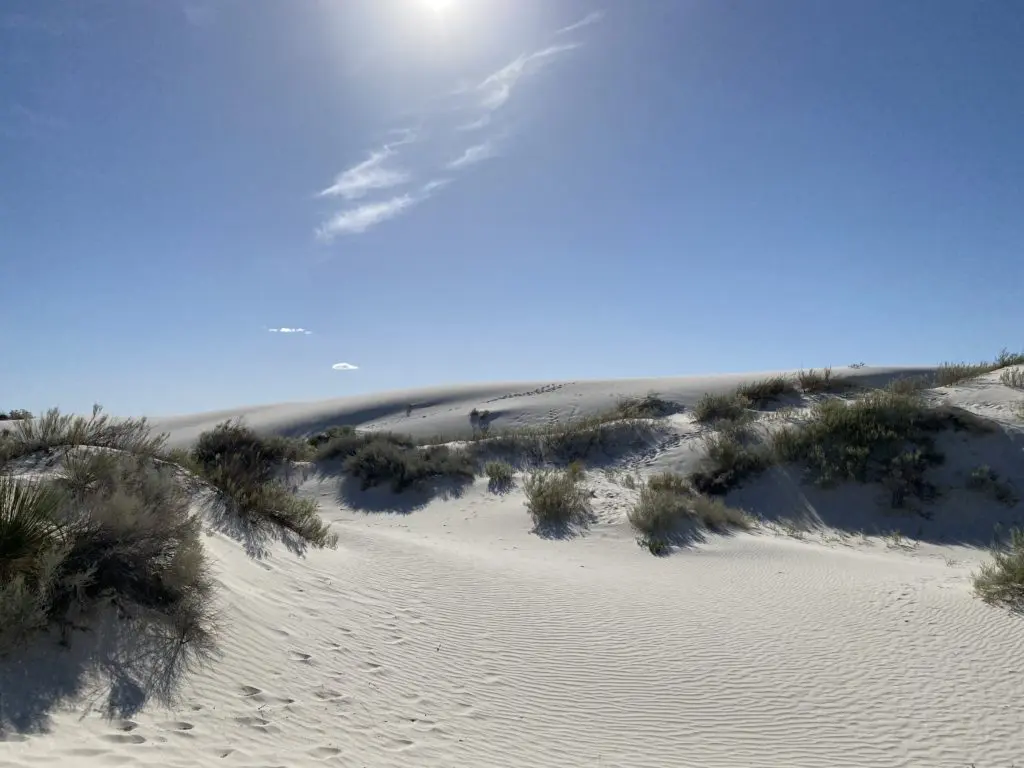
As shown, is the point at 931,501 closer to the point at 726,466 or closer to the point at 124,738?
the point at 726,466

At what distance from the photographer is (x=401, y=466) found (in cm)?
1519

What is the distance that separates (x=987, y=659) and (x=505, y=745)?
14.7 ft

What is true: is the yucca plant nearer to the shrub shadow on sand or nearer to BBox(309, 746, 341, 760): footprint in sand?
BBox(309, 746, 341, 760): footprint in sand

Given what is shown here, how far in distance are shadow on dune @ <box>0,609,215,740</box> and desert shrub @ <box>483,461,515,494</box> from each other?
1026 centimetres

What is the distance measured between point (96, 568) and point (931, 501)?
45.9ft

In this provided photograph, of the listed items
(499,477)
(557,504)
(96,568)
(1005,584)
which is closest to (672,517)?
(557,504)

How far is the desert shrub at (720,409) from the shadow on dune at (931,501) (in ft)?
9.93

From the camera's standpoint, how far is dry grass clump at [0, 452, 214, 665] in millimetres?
3857

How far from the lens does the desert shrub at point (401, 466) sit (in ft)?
49.2

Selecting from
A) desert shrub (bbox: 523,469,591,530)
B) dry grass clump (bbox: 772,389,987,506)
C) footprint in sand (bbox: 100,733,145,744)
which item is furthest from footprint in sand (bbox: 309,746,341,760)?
dry grass clump (bbox: 772,389,987,506)

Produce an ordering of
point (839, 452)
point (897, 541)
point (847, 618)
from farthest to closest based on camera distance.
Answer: point (839, 452), point (897, 541), point (847, 618)

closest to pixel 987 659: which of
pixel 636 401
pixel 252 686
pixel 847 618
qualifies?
pixel 847 618

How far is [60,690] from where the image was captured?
3459mm

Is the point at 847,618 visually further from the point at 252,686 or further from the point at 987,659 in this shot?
the point at 252,686
